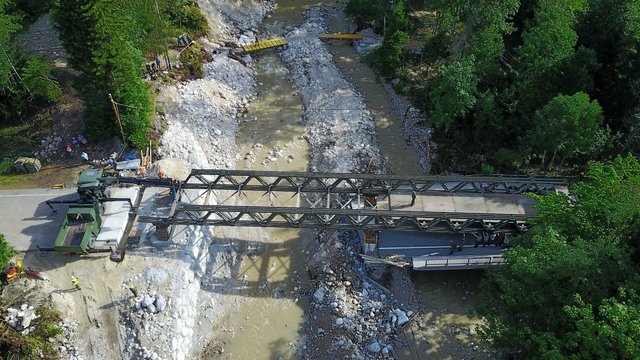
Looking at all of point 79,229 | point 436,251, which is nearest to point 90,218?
point 79,229

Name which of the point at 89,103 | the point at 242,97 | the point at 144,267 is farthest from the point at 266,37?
the point at 144,267

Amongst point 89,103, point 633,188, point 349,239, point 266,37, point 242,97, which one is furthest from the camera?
point 266,37

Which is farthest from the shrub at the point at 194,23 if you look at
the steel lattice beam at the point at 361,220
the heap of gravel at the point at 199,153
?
the steel lattice beam at the point at 361,220

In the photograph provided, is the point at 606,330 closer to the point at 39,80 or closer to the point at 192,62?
the point at 192,62

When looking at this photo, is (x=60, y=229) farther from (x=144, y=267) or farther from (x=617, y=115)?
(x=617, y=115)

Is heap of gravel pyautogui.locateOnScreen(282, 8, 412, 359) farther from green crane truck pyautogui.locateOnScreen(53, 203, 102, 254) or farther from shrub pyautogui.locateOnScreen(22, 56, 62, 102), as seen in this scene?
shrub pyautogui.locateOnScreen(22, 56, 62, 102)
